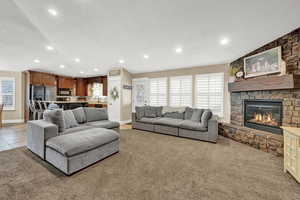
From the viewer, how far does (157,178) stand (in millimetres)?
2014

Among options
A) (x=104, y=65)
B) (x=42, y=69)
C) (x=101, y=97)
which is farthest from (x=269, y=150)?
(x=42, y=69)

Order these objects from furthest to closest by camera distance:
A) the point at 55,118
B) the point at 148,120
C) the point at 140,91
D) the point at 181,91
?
the point at 140,91, the point at 181,91, the point at 148,120, the point at 55,118

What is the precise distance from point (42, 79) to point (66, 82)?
141 cm

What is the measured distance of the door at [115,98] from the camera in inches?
250

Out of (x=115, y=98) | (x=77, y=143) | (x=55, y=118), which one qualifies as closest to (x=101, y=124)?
(x=55, y=118)

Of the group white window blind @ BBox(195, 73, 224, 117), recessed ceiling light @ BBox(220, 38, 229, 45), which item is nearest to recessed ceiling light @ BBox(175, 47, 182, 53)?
recessed ceiling light @ BBox(220, 38, 229, 45)

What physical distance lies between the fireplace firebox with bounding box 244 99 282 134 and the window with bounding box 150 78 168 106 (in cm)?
313

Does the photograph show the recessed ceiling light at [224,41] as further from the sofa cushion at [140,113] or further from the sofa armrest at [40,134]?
the sofa armrest at [40,134]

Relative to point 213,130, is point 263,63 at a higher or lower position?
higher

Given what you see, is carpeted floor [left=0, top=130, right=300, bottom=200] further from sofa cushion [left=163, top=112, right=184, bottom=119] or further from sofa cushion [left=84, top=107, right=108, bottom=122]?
sofa cushion [left=163, top=112, right=184, bottom=119]

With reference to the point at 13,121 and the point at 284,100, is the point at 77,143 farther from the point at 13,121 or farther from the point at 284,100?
the point at 13,121

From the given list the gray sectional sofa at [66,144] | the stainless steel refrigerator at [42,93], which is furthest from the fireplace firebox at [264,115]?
the stainless steel refrigerator at [42,93]

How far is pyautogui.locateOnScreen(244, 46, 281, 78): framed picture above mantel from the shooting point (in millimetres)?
3102

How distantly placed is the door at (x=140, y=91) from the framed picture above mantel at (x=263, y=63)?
4.02 m
